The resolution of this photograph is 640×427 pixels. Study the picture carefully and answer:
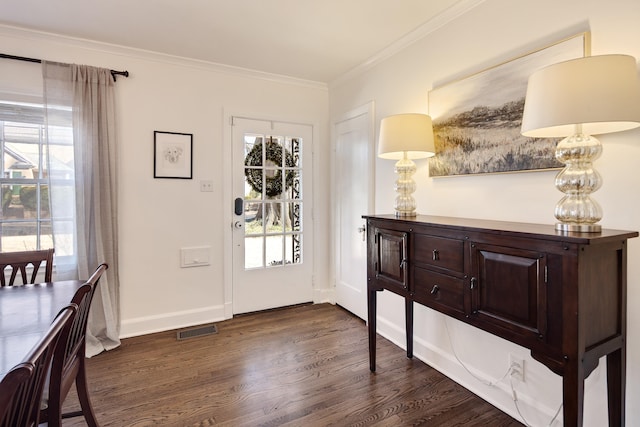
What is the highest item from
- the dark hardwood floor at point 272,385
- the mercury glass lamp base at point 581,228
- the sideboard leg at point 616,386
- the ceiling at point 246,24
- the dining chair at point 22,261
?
the ceiling at point 246,24

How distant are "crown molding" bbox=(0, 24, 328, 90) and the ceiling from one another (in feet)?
0.18

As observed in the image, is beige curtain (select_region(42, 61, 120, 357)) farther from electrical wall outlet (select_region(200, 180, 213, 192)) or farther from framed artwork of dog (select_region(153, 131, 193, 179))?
electrical wall outlet (select_region(200, 180, 213, 192))

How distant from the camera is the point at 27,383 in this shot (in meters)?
0.88

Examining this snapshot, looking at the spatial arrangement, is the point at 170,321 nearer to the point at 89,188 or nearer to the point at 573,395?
the point at 89,188

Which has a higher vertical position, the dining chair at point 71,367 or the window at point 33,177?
the window at point 33,177

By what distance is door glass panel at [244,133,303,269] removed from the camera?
3.40 metres

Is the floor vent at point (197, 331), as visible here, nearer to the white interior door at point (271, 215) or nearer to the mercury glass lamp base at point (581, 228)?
the white interior door at point (271, 215)

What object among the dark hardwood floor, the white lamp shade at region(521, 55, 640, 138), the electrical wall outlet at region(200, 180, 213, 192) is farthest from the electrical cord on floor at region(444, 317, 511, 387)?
the electrical wall outlet at region(200, 180, 213, 192)

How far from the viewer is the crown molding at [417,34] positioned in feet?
6.86

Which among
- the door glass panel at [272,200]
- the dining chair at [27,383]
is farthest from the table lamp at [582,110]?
the door glass panel at [272,200]

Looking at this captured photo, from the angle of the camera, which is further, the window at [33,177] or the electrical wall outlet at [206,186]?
the electrical wall outlet at [206,186]

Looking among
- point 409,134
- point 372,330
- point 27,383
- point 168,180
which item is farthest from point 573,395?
point 168,180

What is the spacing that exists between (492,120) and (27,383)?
2.27 meters

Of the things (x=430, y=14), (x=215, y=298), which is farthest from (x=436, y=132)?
(x=215, y=298)
